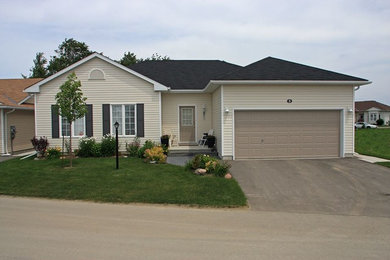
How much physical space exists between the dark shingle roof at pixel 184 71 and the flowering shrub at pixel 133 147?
3586 millimetres

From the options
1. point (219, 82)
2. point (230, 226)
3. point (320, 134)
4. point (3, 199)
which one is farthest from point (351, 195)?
point (3, 199)

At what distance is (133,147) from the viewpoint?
45.4ft

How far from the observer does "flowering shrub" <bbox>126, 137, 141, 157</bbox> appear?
542 inches

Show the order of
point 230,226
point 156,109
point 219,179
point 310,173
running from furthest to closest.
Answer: point 156,109 < point 310,173 < point 219,179 < point 230,226

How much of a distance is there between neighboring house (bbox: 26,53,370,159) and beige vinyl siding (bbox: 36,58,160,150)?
45 mm

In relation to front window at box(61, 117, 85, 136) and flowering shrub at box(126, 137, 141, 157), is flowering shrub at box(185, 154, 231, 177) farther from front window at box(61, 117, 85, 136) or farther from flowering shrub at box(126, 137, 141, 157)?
front window at box(61, 117, 85, 136)

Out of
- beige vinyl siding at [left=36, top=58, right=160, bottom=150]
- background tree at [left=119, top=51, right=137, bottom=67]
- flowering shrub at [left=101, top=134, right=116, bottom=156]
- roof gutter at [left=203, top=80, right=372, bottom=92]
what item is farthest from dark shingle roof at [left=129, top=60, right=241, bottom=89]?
background tree at [left=119, top=51, right=137, bottom=67]

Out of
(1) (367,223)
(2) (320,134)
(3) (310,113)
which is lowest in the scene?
(1) (367,223)

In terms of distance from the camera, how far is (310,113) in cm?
1295

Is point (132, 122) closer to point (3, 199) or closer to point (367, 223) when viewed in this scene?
point (3, 199)

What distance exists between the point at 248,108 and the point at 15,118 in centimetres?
1272

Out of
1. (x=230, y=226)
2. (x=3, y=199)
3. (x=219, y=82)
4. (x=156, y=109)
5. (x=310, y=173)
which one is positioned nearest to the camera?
(x=230, y=226)

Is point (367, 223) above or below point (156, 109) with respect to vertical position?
A: below

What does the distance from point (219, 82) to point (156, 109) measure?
377 centimetres
